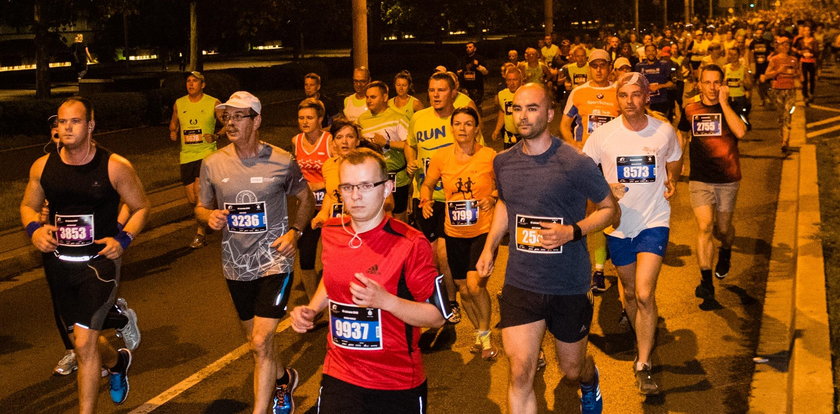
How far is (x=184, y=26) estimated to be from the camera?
46969 millimetres

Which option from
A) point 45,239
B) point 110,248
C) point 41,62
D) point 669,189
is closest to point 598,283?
point 669,189

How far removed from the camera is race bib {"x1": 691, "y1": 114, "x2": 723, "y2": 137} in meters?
9.38

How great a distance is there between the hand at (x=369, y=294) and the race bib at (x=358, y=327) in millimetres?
198

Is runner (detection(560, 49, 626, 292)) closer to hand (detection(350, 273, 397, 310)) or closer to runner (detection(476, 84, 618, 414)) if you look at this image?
runner (detection(476, 84, 618, 414))

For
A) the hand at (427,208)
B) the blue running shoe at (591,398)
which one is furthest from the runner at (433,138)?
the blue running shoe at (591,398)

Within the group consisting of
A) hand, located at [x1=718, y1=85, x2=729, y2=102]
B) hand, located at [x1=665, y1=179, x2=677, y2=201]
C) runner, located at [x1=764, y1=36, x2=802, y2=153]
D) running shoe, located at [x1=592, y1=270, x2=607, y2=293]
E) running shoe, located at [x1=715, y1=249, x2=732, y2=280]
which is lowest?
running shoe, located at [x1=592, y1=270, x2=607, y2=293]

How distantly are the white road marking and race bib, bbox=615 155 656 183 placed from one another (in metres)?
2.50

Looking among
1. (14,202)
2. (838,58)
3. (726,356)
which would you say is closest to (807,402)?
(726,356)

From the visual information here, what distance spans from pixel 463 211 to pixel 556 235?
2.18 meters

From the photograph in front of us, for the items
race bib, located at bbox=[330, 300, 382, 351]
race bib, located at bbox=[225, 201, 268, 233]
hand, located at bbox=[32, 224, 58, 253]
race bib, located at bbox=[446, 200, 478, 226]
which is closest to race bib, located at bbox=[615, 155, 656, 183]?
race bib, located at bbox=[446, 200, 478, 226]

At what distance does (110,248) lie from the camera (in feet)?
21.0

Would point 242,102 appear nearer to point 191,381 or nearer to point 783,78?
point 191,381

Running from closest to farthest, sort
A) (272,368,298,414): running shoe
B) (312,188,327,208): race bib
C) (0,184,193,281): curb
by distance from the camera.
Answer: (272,368,298,414): running shoe < (312,188,327,208): race bib < (0,184,193,281): curb

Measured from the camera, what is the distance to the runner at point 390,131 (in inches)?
395
